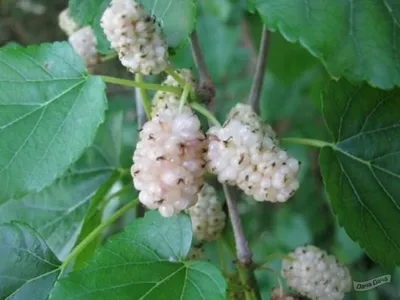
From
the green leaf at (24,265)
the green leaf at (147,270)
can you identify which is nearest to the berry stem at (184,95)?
the green leaf at (147,270)

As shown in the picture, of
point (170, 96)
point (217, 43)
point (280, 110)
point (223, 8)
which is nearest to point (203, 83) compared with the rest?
point (170, 96)

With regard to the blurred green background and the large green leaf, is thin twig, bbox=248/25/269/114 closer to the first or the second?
the large green leaf

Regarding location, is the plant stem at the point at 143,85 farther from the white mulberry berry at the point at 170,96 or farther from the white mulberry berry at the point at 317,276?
the white mulberry berry at the point at 317,276

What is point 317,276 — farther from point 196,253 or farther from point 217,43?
point 217,43

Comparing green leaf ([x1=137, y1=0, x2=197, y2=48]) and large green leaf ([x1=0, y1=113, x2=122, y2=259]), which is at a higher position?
green leaf ([x1=137, y1=0, x2=197, y2=48])

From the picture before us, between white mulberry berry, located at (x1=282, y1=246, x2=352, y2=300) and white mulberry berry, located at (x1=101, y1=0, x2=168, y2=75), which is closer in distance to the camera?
white mulberry berry, located at (x1=101, y1=0, x2=168, y2=75)

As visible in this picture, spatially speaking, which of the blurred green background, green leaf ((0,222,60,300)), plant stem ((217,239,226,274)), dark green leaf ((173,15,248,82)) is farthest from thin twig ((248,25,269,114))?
Answer: dark green leaf ((173,15,248,82))
